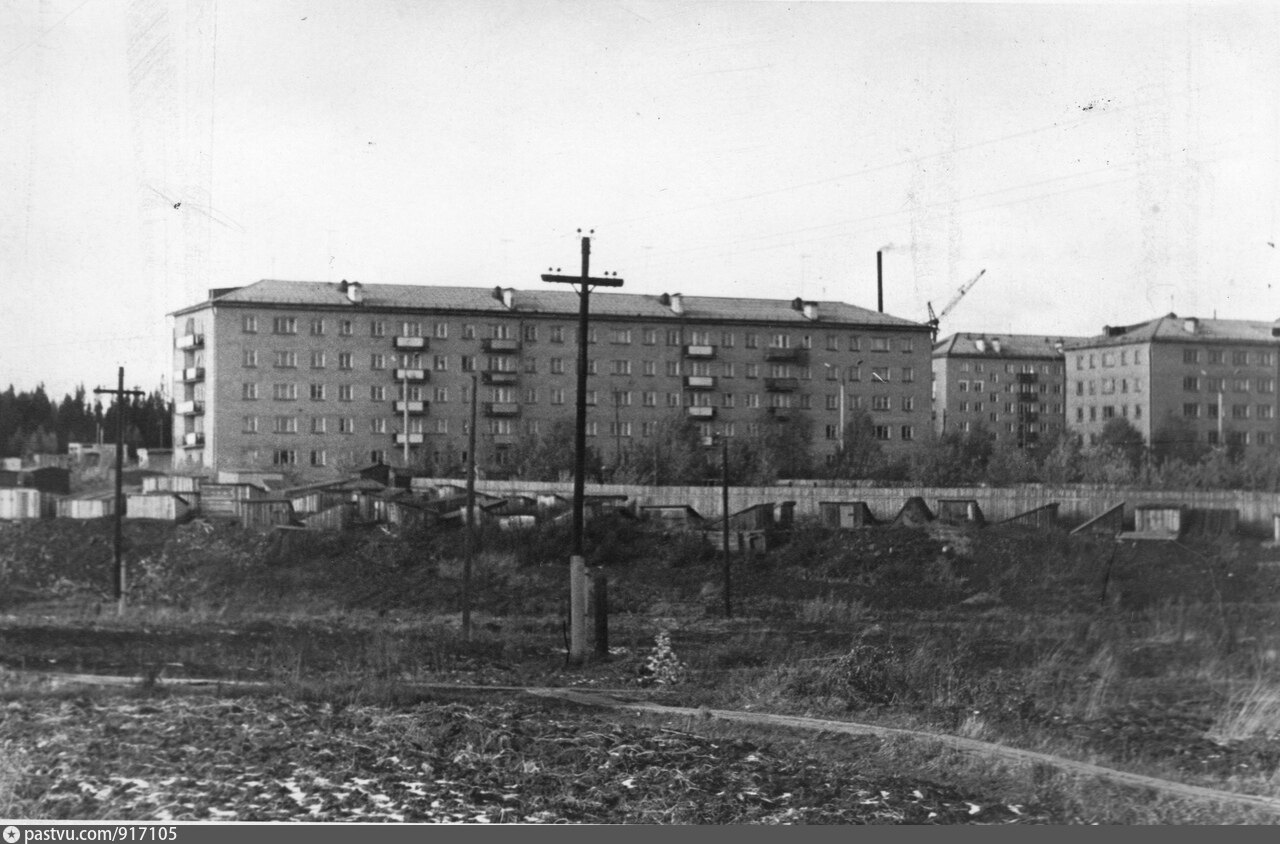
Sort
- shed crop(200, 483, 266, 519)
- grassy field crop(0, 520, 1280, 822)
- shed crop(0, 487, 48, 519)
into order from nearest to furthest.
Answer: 1. grassy field crop(0, 520, 1280, 822)
2. shed crop(200, 483, 266, 519)
3. shed crop(0, 487, 48, 519)

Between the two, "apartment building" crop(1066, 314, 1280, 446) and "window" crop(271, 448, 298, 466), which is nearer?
"apartment building" crop(1066, 314, 1280, 446)

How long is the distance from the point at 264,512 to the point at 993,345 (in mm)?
7560

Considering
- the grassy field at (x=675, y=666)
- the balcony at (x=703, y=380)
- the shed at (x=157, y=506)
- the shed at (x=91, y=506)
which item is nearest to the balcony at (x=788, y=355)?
the balcony at (x=703, y=380)

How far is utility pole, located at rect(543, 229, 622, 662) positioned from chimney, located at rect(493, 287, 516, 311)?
454 millimetres

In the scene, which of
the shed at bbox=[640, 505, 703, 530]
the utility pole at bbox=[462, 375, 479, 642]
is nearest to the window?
the utility pole at bbox=[462, 375, 479, 642]

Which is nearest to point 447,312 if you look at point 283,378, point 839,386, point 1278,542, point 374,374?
point 374,374

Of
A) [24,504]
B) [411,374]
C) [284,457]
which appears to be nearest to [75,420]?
[24,504]

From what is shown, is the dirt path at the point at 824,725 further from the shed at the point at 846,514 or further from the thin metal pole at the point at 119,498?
the shed at the point at 846,514

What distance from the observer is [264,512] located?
10.5m

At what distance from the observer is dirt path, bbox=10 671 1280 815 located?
6.61 meters

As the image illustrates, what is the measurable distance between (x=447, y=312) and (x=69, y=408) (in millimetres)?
3926

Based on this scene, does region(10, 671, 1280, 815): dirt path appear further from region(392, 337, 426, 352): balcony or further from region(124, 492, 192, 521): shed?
region(392, 337, 426, 352): balcony

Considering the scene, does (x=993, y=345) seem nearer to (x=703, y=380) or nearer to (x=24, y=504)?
(x=703, y=380)

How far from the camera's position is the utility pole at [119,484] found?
9.56 m
